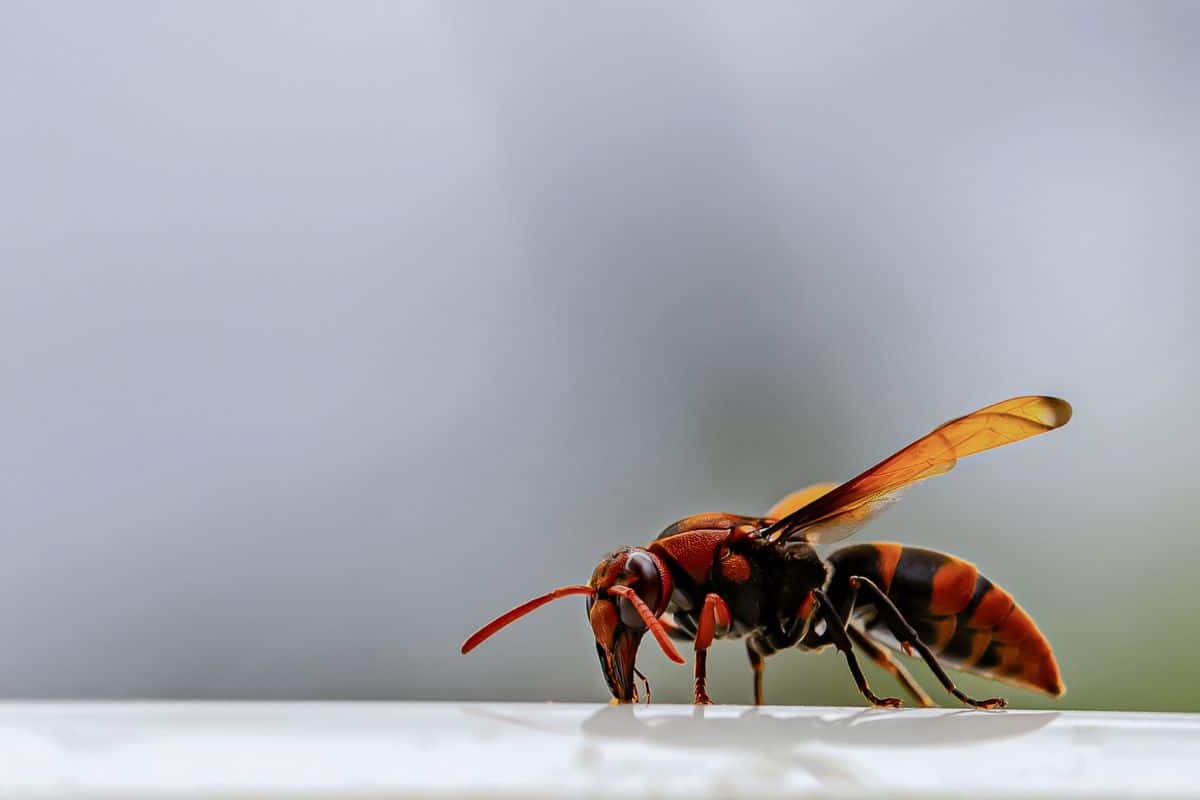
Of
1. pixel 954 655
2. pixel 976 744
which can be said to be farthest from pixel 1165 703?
pixel 976 744

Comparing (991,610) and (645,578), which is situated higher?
(645,578)

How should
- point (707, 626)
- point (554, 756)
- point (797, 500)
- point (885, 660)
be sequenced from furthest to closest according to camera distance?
point (797, 500)
point (885, 660)
point (707, 626)
point (554, 756)

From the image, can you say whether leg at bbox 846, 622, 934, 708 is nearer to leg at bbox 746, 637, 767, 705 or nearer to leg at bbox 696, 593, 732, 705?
leg at bbox 746, 637, 767, 705

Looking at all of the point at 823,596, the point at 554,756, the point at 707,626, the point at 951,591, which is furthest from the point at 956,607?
the point at 554,756

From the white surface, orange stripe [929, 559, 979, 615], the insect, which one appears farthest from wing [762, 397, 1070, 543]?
the white surface

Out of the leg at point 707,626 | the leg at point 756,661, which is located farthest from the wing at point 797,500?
the leg at point 707,626

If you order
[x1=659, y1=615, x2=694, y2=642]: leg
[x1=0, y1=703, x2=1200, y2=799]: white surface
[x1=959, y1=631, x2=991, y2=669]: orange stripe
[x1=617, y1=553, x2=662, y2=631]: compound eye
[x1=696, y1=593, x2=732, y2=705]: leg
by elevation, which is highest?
[x1=0, y1=703, x2=1200, y2=799]: white surface

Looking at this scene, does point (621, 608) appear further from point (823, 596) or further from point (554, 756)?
point (554, 756)
